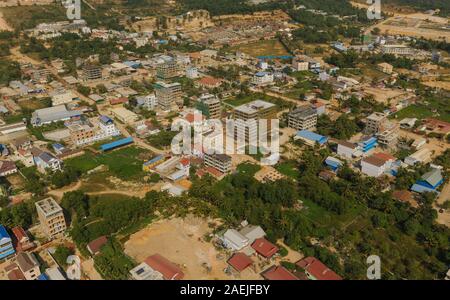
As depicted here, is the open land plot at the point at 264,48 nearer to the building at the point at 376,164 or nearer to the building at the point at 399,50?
the building at the point at 399,50

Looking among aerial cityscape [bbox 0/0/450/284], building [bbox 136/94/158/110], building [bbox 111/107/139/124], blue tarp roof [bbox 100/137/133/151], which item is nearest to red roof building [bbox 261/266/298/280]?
aerial cityscape [bbox 0/0/450/284]

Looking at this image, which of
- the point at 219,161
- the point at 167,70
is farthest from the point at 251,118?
the point at 167,70

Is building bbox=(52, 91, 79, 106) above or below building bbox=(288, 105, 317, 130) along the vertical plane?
above

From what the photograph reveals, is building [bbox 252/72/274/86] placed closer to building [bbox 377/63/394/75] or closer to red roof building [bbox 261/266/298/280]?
building [bbox 377/63/394/75]

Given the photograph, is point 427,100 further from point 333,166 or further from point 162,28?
point 162,28

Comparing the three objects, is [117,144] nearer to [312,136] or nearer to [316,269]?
[312,136]

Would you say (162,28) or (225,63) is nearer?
(225,63)

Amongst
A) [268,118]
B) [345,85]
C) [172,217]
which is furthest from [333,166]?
[345,85]
